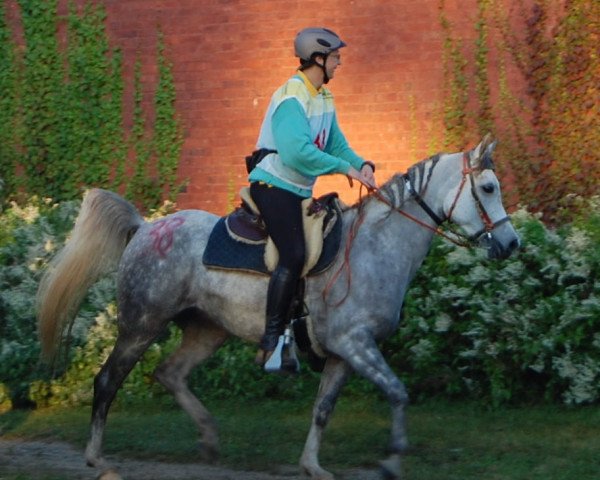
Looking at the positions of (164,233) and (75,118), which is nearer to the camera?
(164,233)

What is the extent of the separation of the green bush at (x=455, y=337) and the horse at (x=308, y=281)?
80cm

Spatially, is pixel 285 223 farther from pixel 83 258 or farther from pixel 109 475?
pixel 109 475

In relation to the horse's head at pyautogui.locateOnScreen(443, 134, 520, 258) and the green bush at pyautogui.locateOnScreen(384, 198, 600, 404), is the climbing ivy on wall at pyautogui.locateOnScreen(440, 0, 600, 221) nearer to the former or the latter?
the green bush at pyautogui.locateOnScreen(384, 198, 600, 404)

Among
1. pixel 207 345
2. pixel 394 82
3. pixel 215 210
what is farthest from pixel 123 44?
pixel 207 345

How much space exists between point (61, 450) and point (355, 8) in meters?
5.81

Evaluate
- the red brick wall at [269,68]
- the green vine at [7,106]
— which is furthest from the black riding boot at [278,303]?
the green vine at [7,106]

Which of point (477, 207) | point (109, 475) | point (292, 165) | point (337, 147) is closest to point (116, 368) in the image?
point (109, 475)

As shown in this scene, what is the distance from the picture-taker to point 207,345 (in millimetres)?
8109

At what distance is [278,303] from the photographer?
23.1ft

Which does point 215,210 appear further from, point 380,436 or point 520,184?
point 380,436

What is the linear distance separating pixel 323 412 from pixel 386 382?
1.95ft

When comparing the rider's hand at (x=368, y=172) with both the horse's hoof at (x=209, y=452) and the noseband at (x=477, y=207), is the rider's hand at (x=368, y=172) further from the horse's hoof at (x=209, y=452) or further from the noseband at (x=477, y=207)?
the horse's hoof at (x=209, y=452)

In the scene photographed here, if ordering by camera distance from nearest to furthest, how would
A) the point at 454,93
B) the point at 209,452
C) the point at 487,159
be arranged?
the point at 487,159 < the point at 209,452 < the point at 454,93

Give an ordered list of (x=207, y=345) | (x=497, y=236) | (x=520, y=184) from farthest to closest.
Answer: (x=520, y=184) < (x=207, y=345) < (x=497, y=236)
